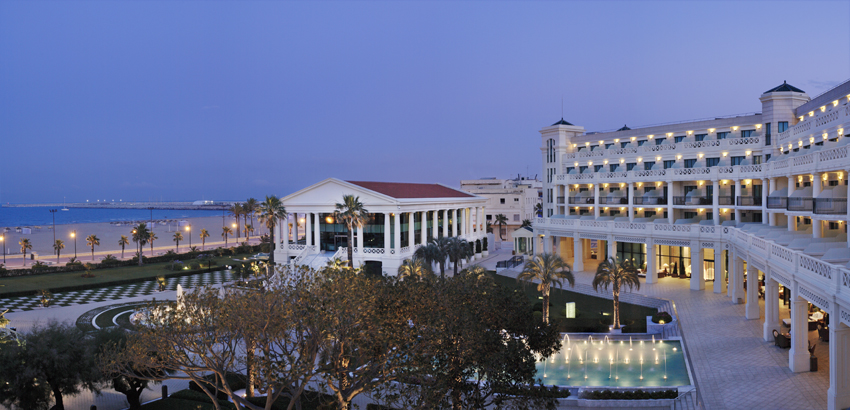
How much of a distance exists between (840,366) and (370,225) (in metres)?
47.8

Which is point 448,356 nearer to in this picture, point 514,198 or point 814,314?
point 814,314

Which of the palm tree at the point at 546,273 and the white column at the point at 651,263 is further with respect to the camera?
the white column at the point at 651,263

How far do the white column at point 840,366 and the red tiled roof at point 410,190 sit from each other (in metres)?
45.6

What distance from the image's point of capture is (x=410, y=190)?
68.0m

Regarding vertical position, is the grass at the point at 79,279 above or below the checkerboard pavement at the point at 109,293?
above

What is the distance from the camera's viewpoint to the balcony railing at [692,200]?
50.2 meters

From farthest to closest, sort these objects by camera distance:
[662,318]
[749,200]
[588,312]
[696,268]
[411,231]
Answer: [411,231] → [749,200] → [696,268] → [588,312] → [662,318]

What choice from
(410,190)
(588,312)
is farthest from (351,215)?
(588,312)

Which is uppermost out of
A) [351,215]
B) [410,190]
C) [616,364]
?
[410,190]

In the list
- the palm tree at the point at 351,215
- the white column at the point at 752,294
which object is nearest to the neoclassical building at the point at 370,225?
the palm tree at the point at 351,215

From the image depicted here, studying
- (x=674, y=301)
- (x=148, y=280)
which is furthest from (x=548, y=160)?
(x=148, y=280)

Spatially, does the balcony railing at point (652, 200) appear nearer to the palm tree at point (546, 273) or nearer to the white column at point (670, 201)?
the white column at point (670, 201)

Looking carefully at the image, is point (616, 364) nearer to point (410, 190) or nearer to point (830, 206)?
point (830, 206)

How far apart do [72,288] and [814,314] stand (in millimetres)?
61071
